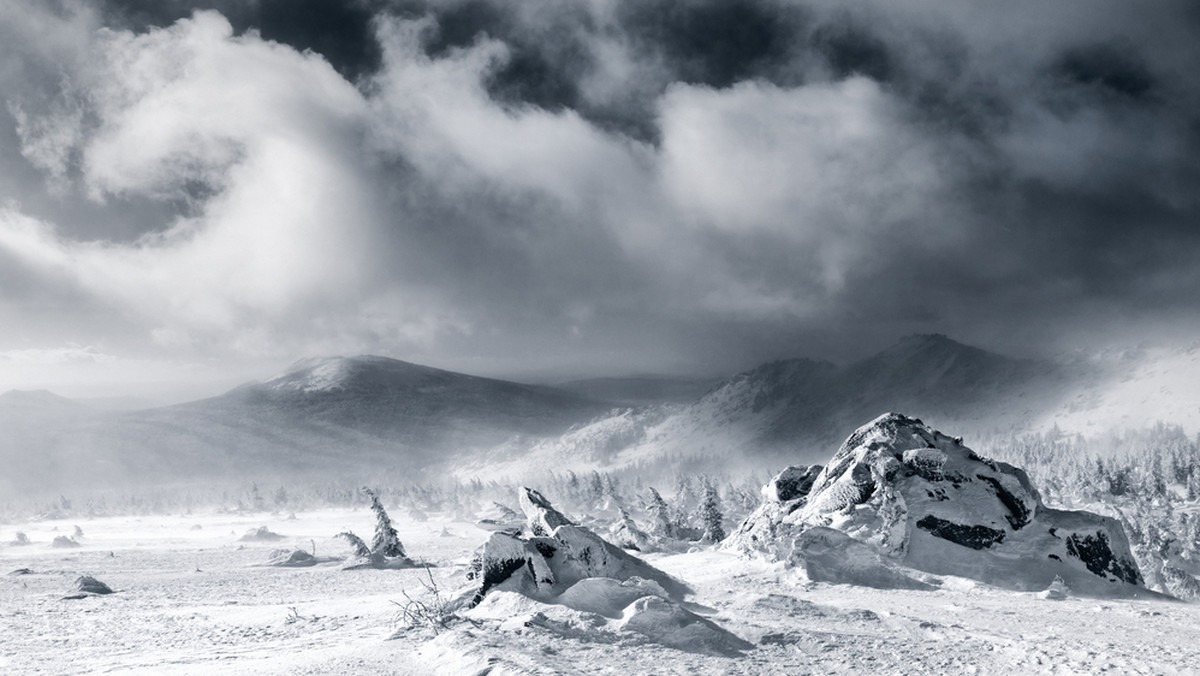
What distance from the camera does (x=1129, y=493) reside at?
276 ft

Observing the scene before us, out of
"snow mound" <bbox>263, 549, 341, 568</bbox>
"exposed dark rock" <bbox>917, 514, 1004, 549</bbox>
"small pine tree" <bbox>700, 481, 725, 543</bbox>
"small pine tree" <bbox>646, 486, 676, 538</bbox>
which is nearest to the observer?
"exposed dark rock" <bbox>917, 514, 1004, 549</bbox>

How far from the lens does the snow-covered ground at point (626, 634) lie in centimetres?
1145

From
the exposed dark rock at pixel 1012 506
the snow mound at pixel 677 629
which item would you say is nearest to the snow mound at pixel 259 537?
the exposed dark rock at pixel 1012 506

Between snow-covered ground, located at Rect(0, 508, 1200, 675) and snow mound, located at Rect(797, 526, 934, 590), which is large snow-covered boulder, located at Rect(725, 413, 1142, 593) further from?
snow-covered ground, located at Rect(0, 508, 1200, 675)

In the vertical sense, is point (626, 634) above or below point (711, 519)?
below

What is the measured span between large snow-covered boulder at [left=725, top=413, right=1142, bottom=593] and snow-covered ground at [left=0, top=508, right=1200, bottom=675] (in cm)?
148

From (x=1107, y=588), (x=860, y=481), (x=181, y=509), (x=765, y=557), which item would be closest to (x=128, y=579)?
(x=765, y=557)

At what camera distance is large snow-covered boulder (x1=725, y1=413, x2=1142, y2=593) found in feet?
67.8

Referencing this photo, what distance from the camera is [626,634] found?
12484mm

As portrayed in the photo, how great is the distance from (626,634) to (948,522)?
46.5 ft

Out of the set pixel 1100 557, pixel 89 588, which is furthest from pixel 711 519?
pixel 89 588

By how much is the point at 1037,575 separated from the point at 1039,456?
137 metres

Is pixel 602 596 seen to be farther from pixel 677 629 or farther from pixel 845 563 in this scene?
pixel 845 563

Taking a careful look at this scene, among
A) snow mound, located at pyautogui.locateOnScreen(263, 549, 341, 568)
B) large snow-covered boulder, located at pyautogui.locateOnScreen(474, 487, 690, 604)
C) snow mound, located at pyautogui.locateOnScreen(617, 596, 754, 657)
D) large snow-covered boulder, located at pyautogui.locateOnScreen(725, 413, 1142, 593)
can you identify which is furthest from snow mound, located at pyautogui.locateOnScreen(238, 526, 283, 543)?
snow mound, located at pyautogui.locateOnScreen(617, 596, 754, 657)
